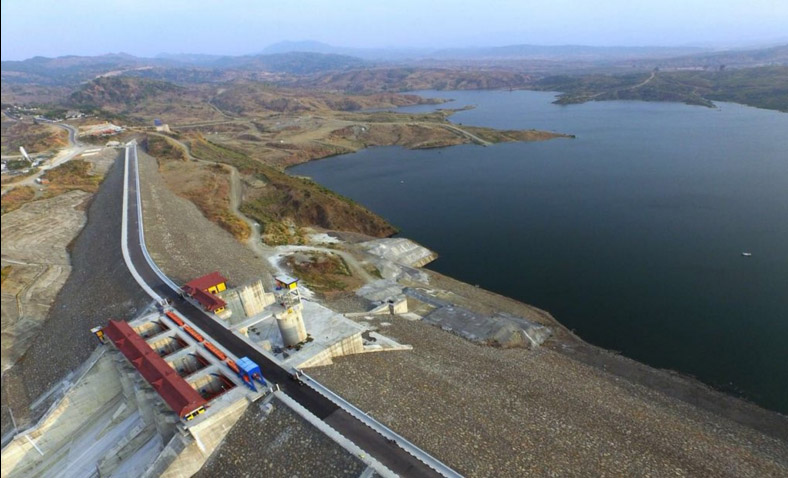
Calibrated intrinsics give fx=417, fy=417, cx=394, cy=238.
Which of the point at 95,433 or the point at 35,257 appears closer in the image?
the point at 95,433

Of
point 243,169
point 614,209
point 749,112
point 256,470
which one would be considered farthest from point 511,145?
point 256,470

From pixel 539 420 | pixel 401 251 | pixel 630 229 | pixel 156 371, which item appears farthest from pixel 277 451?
pixel 630 229

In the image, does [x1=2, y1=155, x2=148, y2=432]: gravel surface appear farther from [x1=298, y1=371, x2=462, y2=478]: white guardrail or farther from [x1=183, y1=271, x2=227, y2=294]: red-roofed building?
[x1=298, y1=371, x2=462, y2=478]: white guardrail

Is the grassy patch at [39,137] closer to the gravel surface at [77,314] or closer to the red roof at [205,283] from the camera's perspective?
the gravel surface at [77,314]

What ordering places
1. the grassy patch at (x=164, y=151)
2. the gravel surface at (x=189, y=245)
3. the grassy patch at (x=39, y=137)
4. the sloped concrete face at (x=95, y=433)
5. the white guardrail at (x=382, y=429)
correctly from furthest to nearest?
the grassy patch at (x=164, y=151)
the grassy patch at (x=39, y=137)
the gravel surface at (x=189, y=245)
the sloped concrete face at (x=95, y=433)
the white guardrail at (x=382, y=429)

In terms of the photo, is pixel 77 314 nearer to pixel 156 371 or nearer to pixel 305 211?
pixel 156 371

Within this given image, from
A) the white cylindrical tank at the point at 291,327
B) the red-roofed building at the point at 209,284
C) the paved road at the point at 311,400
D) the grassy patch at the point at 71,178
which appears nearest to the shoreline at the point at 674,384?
the paved road at the point at 311,400

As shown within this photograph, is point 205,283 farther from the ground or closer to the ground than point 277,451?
farther from the ground
